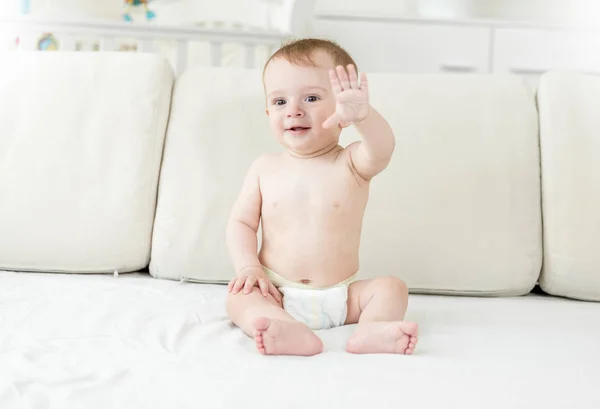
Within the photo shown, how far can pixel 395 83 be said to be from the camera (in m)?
1.42

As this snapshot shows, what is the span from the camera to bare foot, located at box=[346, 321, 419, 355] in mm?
845

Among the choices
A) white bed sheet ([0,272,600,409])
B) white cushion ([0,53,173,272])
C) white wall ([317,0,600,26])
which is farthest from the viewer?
white wall ([317,0,600,26])

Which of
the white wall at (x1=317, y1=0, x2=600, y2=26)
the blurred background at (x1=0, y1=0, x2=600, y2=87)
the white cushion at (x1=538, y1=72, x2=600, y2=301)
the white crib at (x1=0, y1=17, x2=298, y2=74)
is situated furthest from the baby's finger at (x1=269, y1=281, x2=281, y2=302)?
the white wall at (x1=317, y1=0, x2=600, y2=26)

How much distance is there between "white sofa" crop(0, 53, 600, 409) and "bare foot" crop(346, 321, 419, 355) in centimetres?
19

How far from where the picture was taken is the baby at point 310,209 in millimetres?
1016

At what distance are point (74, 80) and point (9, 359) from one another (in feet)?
2.69

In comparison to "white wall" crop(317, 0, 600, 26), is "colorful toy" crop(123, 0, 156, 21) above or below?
below

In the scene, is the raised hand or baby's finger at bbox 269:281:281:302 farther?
baby's finger at bbox 269:281:281:302

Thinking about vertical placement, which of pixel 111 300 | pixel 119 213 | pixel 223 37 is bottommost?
pixel 111 300

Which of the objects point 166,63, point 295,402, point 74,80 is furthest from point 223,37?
point 295,402

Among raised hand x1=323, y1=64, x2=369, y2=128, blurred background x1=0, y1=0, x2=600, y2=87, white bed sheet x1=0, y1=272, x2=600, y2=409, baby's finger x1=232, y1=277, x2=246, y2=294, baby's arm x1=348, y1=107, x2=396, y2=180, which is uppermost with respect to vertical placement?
blurred background x1=0, y1=0, x2=600, y2=87

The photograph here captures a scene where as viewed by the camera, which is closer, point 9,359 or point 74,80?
point 9,359

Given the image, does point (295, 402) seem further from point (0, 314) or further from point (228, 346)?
point (0, 314)

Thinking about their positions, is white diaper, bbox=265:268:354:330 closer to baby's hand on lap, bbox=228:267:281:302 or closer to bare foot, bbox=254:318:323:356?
baby's hand on lap, bbox=228:267:281:302
